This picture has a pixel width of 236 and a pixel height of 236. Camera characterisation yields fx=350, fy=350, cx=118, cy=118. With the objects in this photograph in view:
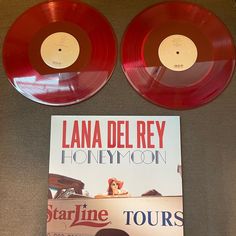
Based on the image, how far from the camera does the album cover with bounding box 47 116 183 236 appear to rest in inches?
30.8

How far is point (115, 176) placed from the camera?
80 centimetres

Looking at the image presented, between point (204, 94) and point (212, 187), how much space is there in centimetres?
22

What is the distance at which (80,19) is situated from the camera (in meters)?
0.87

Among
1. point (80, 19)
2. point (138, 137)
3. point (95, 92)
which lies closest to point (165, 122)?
point (138, 137)

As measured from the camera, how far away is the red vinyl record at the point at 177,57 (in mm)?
836

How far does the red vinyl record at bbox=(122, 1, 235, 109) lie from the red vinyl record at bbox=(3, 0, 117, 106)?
0.07 metres

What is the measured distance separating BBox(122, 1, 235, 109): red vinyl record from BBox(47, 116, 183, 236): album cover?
0.23ft

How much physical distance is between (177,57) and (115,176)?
0.32 meters

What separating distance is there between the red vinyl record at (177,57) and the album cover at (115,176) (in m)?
0.07

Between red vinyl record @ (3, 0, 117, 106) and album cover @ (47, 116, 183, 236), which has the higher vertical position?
red vinyl record @ (3, 0, 117, 106)

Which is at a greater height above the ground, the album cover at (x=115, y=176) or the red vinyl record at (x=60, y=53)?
the red vinyl record at (x=60, y=53)

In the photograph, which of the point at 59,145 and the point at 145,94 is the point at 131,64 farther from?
the point at 59,145

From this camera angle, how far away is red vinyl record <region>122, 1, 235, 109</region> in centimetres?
84

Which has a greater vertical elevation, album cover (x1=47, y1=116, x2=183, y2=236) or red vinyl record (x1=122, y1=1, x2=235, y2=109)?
red vinyl record (x1=122, y1=1, x2=235, y2=109)
